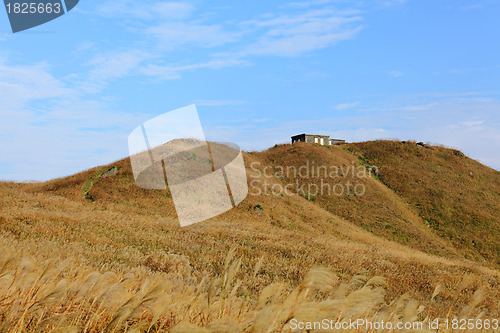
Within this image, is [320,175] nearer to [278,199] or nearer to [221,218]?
[278,199]

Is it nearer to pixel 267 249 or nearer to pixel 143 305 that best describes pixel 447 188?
pixel 267 249

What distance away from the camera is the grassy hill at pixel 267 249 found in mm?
3490

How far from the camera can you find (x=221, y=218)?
1150 inches

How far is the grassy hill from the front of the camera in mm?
3490

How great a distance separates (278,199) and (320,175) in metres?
14.5

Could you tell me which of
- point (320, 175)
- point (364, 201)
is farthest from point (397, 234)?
point (320, 175)
